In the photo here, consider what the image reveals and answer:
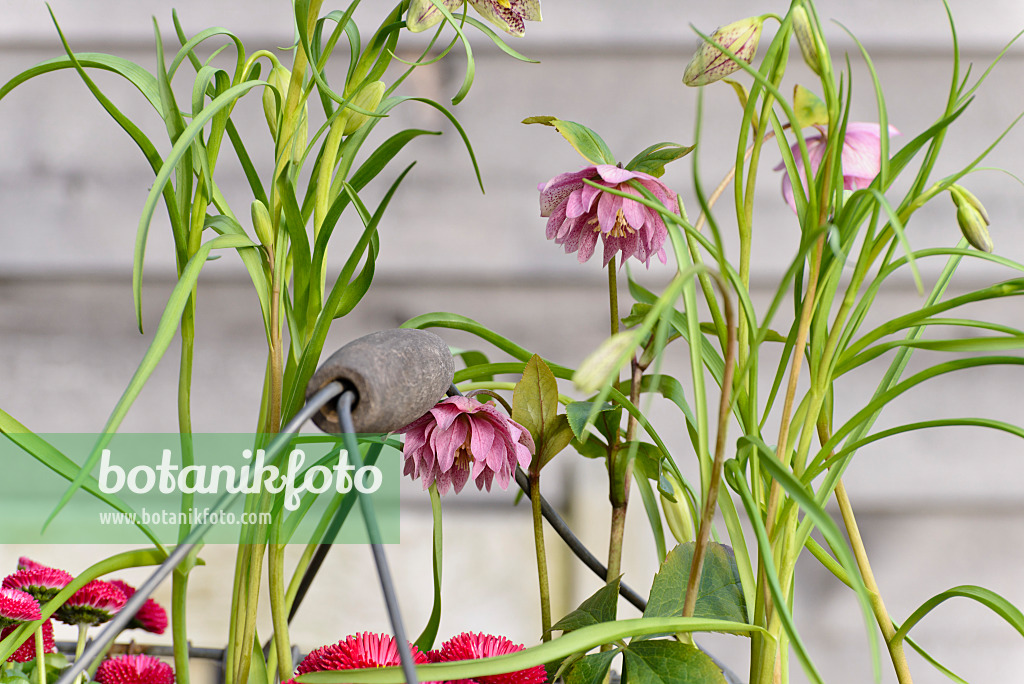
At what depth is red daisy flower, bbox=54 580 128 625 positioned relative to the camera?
330mm

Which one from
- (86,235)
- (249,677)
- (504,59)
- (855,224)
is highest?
(504,59)

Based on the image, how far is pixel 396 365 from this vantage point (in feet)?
0.65

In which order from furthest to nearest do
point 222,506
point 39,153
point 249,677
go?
point 39,153 < point 249,677 < point 222,506

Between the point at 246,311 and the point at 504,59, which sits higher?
the point at 504,59

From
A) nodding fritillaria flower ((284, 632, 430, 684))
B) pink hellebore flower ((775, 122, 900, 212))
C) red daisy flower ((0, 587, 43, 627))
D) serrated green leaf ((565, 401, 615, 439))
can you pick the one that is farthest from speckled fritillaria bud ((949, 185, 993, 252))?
red daisy flower ((0, 587, 43, 627))

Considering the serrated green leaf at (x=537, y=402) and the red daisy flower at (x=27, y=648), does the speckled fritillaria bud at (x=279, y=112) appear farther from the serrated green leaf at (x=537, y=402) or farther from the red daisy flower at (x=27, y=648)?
the red daisy flower at (x=27, y=648)

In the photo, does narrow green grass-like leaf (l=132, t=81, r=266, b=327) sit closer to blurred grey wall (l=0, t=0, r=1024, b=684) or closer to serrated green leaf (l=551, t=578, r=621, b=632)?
serrated green leaf (l=551, t=578, r=621, b=632)

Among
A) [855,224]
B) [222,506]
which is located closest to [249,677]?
[222,506]

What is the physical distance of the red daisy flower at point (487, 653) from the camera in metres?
0.25

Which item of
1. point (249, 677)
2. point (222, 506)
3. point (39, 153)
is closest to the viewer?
point (222, 506)

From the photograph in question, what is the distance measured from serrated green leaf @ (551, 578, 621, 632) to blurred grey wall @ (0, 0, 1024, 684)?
12.4 inches

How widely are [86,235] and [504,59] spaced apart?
1.35ft

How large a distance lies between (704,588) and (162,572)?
0.65 feet

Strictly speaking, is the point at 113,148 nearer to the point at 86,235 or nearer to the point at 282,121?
the point at 86,235
